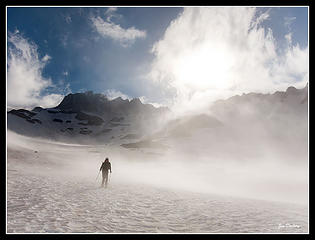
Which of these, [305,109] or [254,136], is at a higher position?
[305,109]

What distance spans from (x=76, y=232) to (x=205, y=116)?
195012 millimetres

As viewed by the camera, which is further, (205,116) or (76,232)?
(205,116)

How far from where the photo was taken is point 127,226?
8.58 m

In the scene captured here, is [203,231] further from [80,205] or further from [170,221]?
[80,205]

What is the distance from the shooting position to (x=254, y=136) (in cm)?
14762

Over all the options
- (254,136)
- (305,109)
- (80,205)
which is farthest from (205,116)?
(80,205)
